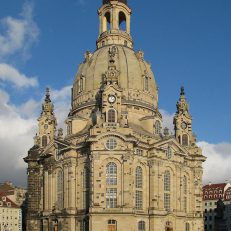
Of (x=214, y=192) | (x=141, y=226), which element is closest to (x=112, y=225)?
(x=141, y=226)

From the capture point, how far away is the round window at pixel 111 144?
80.8 meters

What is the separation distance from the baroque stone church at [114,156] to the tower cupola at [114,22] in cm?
19

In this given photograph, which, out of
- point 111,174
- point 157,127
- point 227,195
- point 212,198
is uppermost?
point 157,127

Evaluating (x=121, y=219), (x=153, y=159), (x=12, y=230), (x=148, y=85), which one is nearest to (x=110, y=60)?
(x=148, y=85)

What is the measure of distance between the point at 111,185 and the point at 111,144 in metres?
6.16

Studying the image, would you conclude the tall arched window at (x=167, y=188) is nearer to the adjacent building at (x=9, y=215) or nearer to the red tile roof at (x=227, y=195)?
the adjacent building at (x=9, y=215)

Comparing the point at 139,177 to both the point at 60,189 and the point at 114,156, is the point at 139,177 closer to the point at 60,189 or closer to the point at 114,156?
the point at 114,156

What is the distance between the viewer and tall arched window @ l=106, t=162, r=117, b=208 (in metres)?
79.1

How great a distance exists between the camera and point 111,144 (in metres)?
80.9

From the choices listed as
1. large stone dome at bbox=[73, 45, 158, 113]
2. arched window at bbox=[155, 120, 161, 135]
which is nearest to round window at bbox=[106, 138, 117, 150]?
large stone dome at bbox=[73, 45, 158, 113]

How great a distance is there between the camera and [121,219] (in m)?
77.8

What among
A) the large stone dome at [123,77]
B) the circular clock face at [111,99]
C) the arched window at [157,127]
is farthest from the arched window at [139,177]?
the large stone dome at [123,77]

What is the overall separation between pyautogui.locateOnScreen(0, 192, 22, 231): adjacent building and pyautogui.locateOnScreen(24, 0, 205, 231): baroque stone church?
86.2ft

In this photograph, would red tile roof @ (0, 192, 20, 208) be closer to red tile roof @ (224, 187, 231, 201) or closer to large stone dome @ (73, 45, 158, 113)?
large stone dome @ (73, 45, 158, 113)
